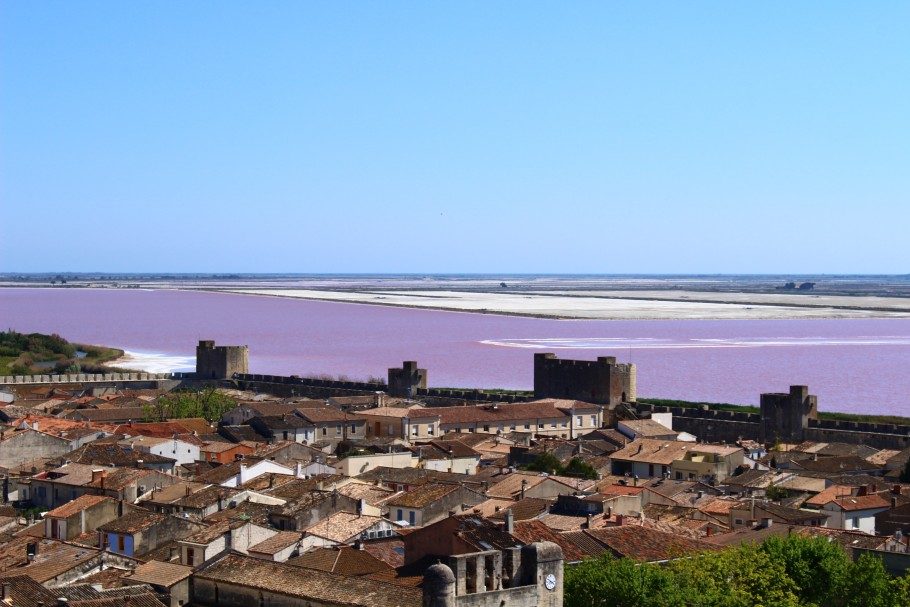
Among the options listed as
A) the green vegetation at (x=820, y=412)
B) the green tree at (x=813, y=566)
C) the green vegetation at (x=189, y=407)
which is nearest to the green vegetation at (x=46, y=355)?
the green vegetation at (x=189, y=407)

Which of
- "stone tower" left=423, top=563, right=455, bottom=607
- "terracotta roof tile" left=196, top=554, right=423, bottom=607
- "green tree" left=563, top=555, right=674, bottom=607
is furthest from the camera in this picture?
"green tree" left=563, top=555, right=674, bottom=607

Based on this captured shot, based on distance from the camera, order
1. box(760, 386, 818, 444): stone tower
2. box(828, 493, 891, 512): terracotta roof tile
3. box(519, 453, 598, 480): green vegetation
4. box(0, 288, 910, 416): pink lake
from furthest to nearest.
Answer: box(0, 288, 910, 416): pink lake < box(760, 386, 818, 444): stone tower < box(519, 453, 598, 480): green vegetation < box(828, 493, 891, 512): terracotta roof tile

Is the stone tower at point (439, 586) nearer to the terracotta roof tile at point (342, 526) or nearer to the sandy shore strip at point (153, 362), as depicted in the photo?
the terracotta roof tile at point (342, 526)

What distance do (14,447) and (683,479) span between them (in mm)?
13545

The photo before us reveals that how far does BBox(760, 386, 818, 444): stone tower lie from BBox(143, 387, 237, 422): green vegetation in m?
14.3

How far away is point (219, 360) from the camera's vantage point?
184 feet

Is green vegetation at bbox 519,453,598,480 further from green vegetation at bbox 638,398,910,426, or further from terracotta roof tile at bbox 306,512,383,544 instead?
green vegetation at bbox 638,398,910,426

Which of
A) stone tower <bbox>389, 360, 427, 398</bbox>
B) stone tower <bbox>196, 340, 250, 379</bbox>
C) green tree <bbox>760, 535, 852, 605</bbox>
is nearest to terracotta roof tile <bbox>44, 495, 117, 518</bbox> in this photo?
green tree <bbox>760, 535, 852, 605</bbox>

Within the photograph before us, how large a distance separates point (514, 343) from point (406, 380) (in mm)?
36090

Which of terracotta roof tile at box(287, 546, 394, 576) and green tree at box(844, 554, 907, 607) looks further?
terracotta roof tile at box(287, 546, 394, 576)

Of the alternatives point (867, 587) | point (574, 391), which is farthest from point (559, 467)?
point (574, 391)

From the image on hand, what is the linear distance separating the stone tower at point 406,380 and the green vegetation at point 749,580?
3158 cm

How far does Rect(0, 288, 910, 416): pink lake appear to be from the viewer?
60625mm

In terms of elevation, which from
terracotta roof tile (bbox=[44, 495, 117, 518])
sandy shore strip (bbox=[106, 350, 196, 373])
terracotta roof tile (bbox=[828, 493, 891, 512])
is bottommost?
sandy shore strip (bbox=[106, 350, 196, 373])
